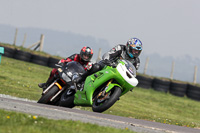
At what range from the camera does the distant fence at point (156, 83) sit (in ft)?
74.0

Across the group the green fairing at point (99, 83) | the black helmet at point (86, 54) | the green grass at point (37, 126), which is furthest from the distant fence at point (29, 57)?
the green grass at point (37, 126)

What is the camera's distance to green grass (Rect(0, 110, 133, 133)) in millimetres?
4372

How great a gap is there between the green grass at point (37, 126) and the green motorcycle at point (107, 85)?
280 centimetres

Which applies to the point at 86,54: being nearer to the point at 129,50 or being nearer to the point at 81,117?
the point at 129,50

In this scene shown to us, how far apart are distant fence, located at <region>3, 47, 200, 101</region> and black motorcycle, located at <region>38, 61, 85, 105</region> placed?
14116 mm

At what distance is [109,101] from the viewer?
7934mm

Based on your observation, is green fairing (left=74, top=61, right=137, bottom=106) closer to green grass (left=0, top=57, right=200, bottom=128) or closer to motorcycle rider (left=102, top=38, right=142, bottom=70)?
motorcycle rider (left=102, top=38, right=142, bottom=70)

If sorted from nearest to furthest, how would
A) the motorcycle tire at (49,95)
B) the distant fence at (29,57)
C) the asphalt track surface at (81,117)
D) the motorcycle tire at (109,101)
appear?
the asphalt track surface at (81,117), the motorcycle tire at (109,101), the motorcycle tire at (49,95), the distant fence at (29,57)

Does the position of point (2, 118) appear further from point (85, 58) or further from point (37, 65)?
point (37, 65)

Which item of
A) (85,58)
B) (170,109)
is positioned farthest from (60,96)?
(170,109)

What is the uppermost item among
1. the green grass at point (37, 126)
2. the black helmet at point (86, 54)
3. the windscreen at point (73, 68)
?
the black helmet at point (86, 54)

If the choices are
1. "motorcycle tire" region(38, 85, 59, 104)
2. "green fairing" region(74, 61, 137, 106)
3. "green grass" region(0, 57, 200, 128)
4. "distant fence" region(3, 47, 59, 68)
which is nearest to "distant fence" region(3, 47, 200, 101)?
"distant fence" region(3, 47, 59, 68)

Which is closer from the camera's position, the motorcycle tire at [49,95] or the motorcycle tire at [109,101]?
the motorcycle tire at [109,101]

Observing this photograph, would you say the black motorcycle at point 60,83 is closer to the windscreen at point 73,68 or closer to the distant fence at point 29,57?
the windscreen at point 73,68
